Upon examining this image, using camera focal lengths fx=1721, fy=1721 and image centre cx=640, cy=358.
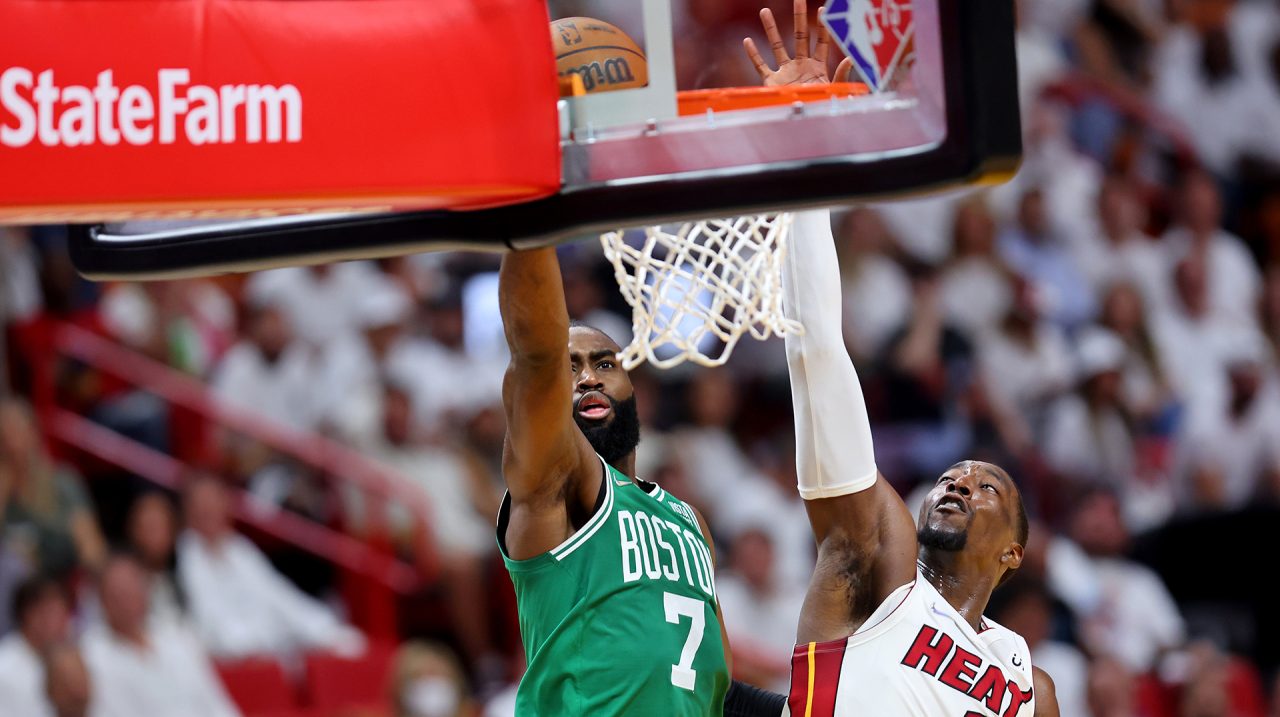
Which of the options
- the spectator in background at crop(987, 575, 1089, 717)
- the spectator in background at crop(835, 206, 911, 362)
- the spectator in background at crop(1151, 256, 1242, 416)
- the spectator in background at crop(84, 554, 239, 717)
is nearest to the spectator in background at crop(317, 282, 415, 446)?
the spectator in background at crop(84, 554, 239, 717)

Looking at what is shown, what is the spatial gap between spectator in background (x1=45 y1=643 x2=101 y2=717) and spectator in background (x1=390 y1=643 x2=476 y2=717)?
4.17 feet

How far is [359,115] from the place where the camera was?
101 inches

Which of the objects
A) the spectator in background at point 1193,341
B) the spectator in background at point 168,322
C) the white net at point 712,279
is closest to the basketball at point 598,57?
the white net at point 712,279

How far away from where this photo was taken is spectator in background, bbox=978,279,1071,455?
9.33 metres

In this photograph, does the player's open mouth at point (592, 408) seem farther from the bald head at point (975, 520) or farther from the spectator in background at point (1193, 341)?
the spectator in background at point (1193, 341)

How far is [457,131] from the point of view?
2609 millimetres

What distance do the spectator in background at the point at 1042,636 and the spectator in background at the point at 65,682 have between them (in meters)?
3.95

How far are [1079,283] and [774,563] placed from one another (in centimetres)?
311

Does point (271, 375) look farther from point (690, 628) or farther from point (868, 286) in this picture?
point (690, 628)

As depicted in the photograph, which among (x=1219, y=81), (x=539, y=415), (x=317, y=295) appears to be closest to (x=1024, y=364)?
(x=1219, y=81)

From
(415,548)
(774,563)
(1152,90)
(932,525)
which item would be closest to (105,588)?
(415,548)

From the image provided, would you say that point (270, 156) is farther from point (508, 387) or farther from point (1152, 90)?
point (1152, 90)

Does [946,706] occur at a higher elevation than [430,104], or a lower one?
lower

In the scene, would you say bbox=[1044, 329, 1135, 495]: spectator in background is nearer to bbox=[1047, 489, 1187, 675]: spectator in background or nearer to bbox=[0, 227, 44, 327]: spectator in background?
bbox=[1047, 489, 1187, 675]: spectator in background
